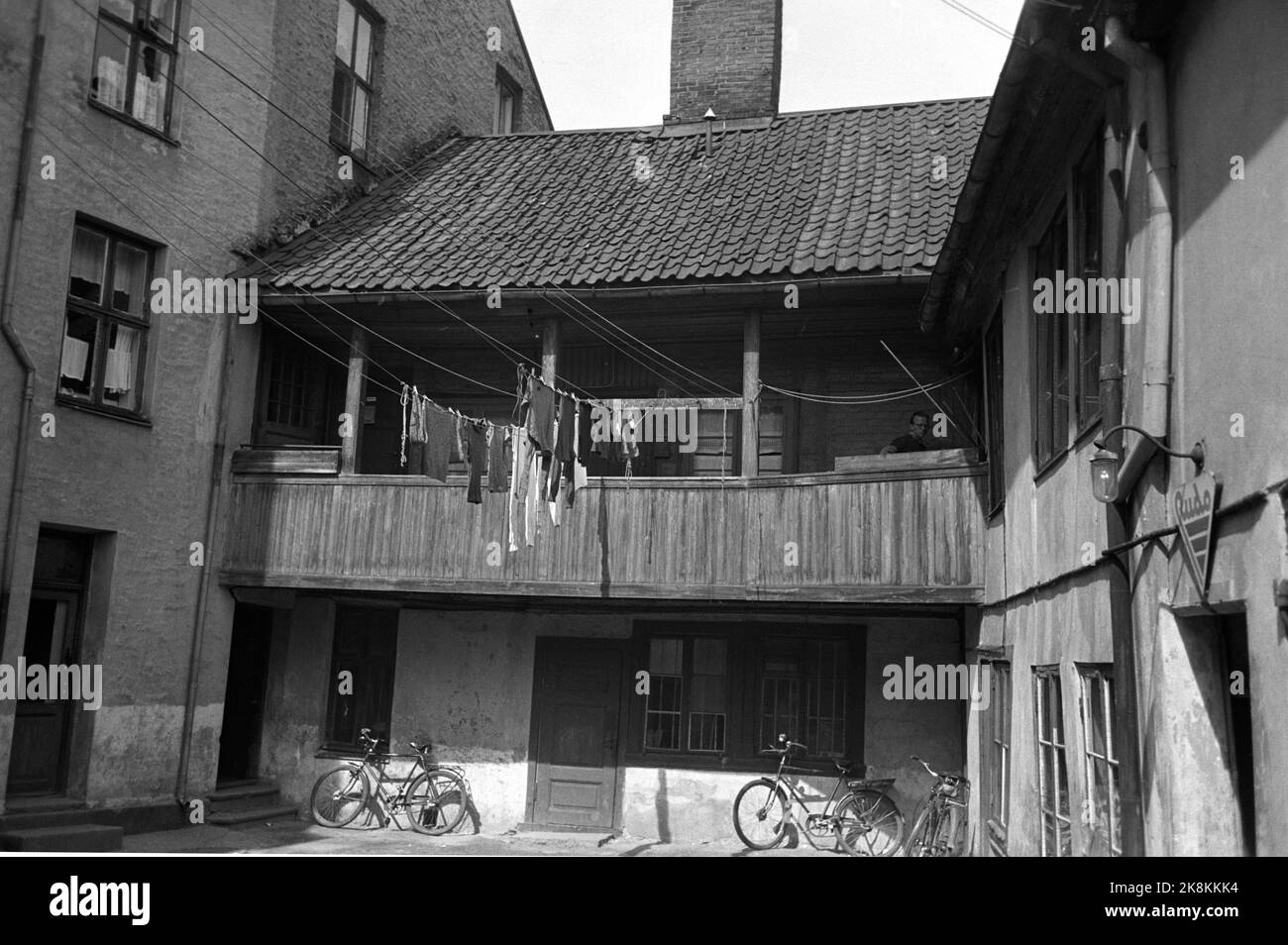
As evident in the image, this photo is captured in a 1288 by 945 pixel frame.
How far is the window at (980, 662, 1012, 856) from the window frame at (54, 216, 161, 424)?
31.1 ft

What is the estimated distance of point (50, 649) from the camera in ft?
41.2

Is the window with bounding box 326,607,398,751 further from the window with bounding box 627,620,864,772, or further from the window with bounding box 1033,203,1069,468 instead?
the window with bounding box 1033,203,1069,468

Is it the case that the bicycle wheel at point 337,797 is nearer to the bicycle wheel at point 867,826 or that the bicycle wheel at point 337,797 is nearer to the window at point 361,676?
the window at point 361,676

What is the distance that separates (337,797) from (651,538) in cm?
546

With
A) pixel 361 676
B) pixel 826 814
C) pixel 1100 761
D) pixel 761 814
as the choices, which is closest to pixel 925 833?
pixel 826 814

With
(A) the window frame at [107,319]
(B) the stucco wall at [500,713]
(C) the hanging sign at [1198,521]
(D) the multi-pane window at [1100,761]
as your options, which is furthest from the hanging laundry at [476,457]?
(C) the hanging sign at [1198,521]

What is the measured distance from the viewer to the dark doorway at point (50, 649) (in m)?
12.2

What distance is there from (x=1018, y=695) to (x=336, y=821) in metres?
8.77

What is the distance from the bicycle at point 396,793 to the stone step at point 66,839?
322 cm

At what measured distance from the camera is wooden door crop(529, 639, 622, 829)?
14.5 metres

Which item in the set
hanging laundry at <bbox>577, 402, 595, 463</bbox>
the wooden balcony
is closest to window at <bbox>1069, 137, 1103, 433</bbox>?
the wooden balcony

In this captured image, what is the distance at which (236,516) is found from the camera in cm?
1420

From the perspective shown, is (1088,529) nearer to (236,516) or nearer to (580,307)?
(580,307)
